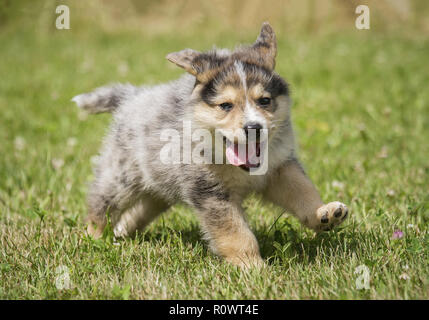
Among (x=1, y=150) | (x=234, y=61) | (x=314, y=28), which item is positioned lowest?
(x=1, y=150)

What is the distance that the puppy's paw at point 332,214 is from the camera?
9.82 feet

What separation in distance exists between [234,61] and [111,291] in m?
1.49

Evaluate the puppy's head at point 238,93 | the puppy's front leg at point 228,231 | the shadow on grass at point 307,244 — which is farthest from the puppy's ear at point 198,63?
the shadow on grass at point 307,244

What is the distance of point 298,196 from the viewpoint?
3279 millimetres

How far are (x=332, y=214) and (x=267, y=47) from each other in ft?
3.64

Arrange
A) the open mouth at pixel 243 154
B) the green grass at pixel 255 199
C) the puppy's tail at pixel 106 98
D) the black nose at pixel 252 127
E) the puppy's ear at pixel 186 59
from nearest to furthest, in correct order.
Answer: the green grass at pixel 255 199, the black nose at pixel 252 127, the open mouth at pixel 243 154, the puppy's ear at pixel 186 59, the puppy's tail at pixel 106 98

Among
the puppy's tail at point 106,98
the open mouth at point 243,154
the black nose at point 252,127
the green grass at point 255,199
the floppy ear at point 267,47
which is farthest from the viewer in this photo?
the puppy's tail at point 106,98

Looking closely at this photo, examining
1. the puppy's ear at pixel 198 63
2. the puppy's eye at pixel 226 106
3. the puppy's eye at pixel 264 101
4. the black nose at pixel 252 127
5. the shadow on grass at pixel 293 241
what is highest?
the puppy's ear at pixel 198 63

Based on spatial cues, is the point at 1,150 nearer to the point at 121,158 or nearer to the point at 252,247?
the point at 121,158

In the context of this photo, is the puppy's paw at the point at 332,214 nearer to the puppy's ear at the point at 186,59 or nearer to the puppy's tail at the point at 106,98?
the puppy's ear at the point at 186,59

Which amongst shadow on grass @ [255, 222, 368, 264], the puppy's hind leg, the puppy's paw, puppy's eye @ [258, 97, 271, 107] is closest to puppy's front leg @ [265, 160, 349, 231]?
the puppy's paw

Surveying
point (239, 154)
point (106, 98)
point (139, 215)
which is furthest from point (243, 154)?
point (106, 98)

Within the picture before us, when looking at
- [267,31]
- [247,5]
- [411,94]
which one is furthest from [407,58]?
[267,31]

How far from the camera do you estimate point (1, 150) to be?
5.38 metres
